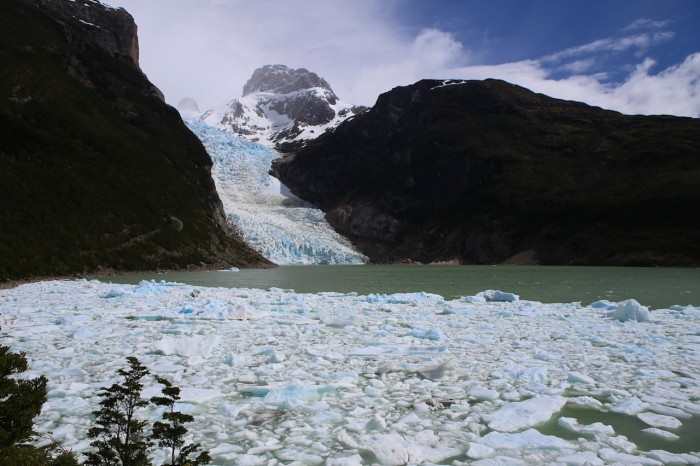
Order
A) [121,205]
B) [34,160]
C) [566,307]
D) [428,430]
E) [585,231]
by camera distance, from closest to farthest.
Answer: [428,430] < [566,307] < [34,160] < [121,205] < [585,231]

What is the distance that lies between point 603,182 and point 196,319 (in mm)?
83362

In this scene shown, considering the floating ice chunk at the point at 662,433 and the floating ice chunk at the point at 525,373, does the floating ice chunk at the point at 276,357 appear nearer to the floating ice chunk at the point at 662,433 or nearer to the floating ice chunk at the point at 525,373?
the floating ice chunk at the point at 525,373

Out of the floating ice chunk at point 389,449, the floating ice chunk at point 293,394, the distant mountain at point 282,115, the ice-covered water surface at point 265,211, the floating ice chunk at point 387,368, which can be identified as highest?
the distant mountain at point 282,115

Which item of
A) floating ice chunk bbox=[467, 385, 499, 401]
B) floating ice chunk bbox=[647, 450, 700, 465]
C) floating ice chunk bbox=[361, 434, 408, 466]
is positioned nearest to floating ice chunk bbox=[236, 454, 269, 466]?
floating ice chunk bbox=[361, 434, 408, 466]

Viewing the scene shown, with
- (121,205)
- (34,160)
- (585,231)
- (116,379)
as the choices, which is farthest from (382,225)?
(116,379)

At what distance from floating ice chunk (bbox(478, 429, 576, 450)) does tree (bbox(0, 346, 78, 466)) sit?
3.82 metres

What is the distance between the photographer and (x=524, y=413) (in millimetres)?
5758

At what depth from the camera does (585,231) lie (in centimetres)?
7456

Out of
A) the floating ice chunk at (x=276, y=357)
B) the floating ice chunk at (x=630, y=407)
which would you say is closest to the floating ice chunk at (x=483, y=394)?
the floating ice chunk at (x=630, y=407)

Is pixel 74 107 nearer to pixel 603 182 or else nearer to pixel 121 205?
pixel 121 205

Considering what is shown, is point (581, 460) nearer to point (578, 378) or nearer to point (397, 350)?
point (578, 378)

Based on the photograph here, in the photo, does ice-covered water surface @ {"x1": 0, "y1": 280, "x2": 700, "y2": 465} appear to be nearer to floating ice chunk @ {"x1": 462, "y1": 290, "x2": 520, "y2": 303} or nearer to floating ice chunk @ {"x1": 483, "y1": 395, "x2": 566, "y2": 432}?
floating ice chunk @ {"x1": 483, "y1": 395, "x2": 566, "y2": 432}

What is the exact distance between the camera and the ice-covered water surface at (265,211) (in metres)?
78.3

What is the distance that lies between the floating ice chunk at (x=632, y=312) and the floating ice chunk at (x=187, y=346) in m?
11.4
